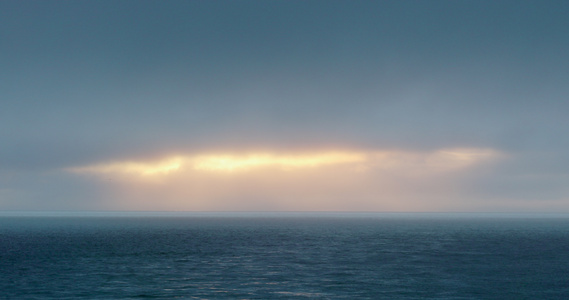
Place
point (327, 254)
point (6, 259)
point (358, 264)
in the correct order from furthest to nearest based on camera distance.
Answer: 1. point (327, 254)
2. point (6, 259)
3. point (358, 264)

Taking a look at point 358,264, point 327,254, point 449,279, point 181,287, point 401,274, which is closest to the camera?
point 181,287

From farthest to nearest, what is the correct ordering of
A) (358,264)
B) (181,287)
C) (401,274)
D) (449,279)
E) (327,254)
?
(327,254) → (358,264) → (401,274) → (449,279) → (181,287)

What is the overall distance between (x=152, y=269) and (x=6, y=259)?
36101mm

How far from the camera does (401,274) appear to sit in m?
68.8

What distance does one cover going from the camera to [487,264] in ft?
267

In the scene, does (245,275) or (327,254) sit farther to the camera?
(327,254)

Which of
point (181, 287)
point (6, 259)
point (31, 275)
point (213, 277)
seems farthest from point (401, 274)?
point (6, 259)

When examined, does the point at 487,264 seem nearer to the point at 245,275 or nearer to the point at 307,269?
the point at 307,269

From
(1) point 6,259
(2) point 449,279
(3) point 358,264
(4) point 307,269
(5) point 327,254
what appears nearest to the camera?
(2) point 449,279

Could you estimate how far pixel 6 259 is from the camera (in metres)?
90.3

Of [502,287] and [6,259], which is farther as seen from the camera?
[6,259]

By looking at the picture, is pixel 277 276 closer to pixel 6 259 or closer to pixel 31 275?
pixel 31 275

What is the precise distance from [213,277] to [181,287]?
8.73 metres

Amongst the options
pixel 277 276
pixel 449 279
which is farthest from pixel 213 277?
pixel 449 279
